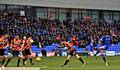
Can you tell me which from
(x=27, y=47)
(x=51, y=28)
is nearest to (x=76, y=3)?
(x=51, y=28)

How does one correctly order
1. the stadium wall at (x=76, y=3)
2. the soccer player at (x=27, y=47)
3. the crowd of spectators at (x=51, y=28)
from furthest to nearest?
the stadium wall at (x=76, y=3), the crowd of spectators at (x=51, y=28), the soccer player at (x=27, y=47)

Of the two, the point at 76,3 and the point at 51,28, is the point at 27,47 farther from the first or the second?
the point at 76,3

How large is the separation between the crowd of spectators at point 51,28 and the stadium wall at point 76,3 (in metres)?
1.62

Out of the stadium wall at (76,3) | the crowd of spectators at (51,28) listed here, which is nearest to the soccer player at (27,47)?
the crowd of spectators at (51,28)

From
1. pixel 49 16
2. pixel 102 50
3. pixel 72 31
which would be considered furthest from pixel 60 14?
pixel 102 50

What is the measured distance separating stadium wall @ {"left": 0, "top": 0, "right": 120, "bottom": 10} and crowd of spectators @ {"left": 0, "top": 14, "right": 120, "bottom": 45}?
5.32ft

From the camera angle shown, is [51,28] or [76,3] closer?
[51,28]

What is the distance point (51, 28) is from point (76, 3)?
5505 mm

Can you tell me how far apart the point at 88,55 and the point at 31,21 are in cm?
905

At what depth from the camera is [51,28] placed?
168 ft

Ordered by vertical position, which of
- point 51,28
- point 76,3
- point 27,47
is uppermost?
point 27,47

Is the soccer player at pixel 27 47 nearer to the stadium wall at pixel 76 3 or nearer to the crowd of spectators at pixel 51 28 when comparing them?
the crowd of spectators at pixel 51 28

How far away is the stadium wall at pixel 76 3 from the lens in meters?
52.1

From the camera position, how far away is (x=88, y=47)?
4709cm
